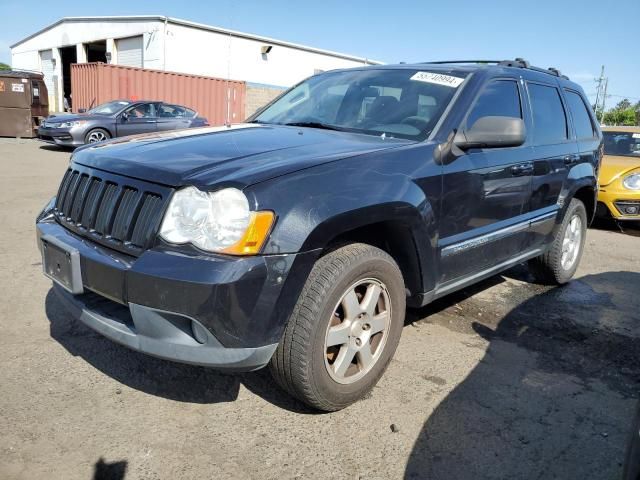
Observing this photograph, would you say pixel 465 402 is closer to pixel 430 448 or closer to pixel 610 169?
pixel 430 448

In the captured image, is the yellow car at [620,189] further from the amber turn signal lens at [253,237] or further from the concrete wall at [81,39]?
the concrete wall at [81,39]

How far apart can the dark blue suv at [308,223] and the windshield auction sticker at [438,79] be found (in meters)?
0.01

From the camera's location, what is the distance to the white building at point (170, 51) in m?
25.1

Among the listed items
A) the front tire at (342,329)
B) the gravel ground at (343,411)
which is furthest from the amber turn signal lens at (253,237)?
the gravel ground at (343,411)

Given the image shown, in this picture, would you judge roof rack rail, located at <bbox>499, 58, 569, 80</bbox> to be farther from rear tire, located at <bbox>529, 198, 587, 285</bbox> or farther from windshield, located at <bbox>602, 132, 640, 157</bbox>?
windshield, located at <bbox>602, 132, 640, 157</bbox>

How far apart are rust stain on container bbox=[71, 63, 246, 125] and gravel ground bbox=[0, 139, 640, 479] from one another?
1766 centimetres

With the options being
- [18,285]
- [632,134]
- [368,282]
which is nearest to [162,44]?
[632,134]

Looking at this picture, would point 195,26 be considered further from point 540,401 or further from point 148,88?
point 540,401

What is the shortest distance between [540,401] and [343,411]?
42.5 inches

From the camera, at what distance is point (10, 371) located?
292cm

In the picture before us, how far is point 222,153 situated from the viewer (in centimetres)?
257

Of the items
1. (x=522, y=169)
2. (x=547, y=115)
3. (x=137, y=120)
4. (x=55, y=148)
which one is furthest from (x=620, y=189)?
(x=55, y=148)

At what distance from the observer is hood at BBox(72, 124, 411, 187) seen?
2289 mm

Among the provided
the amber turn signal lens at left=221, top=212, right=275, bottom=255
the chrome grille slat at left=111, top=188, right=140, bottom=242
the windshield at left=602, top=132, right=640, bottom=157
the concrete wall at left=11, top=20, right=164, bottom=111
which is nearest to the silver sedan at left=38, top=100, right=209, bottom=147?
the windshield at left=602, top=132, right=640, bottom=157
